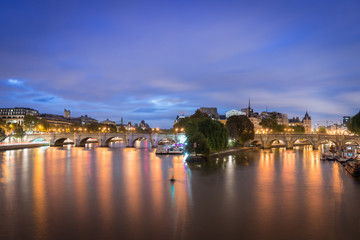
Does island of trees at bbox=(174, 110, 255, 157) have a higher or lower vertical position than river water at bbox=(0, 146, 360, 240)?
higher

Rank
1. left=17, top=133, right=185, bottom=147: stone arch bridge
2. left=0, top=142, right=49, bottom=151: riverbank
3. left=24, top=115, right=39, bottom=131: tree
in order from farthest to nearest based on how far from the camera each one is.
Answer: left=24, top=115, right=39, bottom=131: tree < left=17, top=133, right=185, bottom=147: stone arch bridge < left=0, top=142, right=49, bottom=151: riverbank

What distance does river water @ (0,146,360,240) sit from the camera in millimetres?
17766

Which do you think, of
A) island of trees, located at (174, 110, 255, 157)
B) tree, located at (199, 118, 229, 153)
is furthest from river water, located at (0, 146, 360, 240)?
tree, located at (199, 118, 229, 153)

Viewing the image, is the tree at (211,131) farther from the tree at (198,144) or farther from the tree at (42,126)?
the tree at (42,126)

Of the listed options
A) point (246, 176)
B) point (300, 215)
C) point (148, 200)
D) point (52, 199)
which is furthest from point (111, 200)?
point (246, 176)

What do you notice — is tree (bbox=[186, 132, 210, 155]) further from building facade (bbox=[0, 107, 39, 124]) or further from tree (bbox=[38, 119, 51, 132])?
building facade (bbox=[0, 107, 39, 124])

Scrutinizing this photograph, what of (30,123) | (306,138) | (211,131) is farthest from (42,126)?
(306,138)

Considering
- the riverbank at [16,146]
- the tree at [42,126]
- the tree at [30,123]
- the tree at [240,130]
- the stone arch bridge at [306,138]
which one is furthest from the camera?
the tree at [42,126]

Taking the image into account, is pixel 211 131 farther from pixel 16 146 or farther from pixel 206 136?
pixel 16 146

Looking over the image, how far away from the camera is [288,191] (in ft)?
95.2

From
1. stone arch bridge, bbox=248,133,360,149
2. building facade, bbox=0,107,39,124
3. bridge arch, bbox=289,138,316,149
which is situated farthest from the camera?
building facade, bbox=0,107,39,124

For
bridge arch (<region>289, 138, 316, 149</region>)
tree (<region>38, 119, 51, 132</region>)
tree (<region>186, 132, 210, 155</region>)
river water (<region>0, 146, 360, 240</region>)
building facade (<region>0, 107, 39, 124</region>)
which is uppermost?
building facade (<region>0, 107, 39, 124</region>)

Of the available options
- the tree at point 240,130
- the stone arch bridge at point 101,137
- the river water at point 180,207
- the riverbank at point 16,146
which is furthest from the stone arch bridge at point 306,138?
the riverbank at point 16,146

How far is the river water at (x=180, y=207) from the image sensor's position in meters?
17.8
